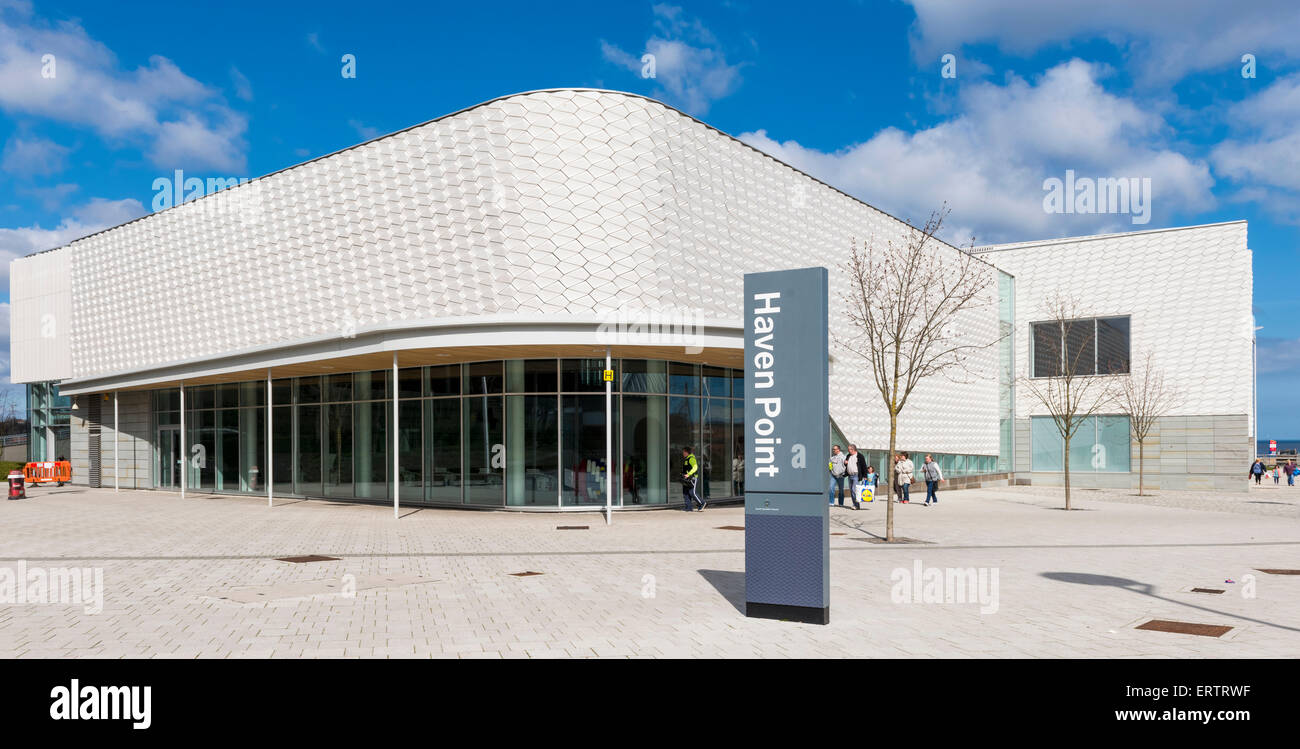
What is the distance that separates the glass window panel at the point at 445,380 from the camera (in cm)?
2183

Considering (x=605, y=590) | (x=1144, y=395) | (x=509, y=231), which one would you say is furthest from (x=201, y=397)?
(x=1144, y=395)

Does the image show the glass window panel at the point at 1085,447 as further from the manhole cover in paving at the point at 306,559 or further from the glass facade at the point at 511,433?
the manhole cover in paving at the point at 306,559

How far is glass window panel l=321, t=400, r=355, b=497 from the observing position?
24.6m

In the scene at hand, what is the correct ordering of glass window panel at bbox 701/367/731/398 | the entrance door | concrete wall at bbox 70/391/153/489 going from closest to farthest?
glass window panel at bbox 701/367/731/398, the entrance door, concrete wall at bbox 70/391/153/489

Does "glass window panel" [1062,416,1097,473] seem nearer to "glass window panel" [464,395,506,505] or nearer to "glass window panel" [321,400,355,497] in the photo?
"glass window panel" [464,395,506,505]

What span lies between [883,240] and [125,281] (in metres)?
26.9

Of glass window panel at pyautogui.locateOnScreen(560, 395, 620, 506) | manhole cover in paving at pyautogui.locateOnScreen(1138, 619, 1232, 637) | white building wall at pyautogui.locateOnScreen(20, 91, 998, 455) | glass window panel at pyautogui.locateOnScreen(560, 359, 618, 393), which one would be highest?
white building wall at pyautogui.locateOnScreen(20, 91, 998, 455)

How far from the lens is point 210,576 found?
1095cm

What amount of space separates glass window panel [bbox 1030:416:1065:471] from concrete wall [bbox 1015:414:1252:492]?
1.39 meters

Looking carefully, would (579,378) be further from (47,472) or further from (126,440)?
(47,472)

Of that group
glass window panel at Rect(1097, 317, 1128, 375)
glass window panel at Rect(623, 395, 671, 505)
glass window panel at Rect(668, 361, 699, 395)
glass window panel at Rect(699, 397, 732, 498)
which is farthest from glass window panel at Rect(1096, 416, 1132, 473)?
glass window panel at Rect(623, 395, 671, 505)

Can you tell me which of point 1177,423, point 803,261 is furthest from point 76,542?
point 1177,423

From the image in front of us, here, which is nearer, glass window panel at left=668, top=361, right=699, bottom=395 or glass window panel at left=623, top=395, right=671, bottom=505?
Result: glass window panel at left=623, top=395, right=671, bottom=505
